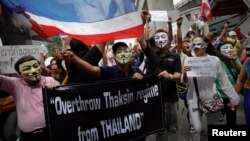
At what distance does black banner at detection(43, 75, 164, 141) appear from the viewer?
3771 millimetres

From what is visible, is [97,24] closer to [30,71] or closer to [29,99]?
[30,71]

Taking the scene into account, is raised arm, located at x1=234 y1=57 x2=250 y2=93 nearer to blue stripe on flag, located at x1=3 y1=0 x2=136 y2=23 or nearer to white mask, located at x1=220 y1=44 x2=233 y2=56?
white mask, located at x1=220 y1=44 x2=233 y2=56

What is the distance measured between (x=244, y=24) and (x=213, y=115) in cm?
1510

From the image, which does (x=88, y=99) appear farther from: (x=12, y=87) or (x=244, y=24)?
(x=244, y=24)

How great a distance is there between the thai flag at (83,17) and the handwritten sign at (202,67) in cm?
121

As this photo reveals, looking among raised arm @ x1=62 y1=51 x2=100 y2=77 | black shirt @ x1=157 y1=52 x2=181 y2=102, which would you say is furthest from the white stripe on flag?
black shirt @ x1=157 y1=52 x2=181 y2=102

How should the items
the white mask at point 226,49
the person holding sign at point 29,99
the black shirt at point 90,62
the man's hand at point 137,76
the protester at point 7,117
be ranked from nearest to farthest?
the person holding sign at point 29,99 < the black shirt at point 90,62 < the man's hand at point 137,76 < the protester at point 7,117 < the white mask at point 226,49

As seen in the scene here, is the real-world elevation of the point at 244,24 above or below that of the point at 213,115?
above

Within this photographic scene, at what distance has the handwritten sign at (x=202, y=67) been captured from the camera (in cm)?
506

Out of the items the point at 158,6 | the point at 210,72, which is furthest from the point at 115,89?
the point at 158,6

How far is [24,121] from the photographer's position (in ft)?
13.2

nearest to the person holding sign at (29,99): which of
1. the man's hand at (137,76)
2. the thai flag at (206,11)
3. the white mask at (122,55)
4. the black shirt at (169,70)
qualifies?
the white mask at (122,55)

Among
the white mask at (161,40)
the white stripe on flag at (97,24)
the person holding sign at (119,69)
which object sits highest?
the white stripe on flag at (97,24)

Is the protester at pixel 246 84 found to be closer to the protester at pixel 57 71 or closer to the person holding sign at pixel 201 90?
the person holding sign at pixel 201 90
